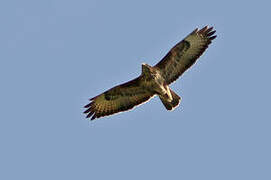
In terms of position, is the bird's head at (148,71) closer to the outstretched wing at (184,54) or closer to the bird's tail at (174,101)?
the outstretched wing at (184,54)

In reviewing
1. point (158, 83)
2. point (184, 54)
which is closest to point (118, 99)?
point (158, 83)

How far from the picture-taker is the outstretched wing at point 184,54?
57.6ft

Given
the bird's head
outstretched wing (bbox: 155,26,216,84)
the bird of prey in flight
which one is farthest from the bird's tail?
the bird's head

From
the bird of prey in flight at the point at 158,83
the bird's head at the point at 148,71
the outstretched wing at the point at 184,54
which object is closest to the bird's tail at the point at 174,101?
the bird of prey in flight at the point at 158,83

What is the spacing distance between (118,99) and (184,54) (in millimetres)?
2416

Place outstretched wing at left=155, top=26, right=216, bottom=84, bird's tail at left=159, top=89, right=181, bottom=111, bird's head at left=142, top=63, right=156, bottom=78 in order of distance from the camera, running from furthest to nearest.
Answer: outstretched wing at left=155, top=26, right=216, bottom=84
bird's tail at left=159, top=89, right=181, bottom=111
bird's head at left=142, top=63, right=156, bottom=78

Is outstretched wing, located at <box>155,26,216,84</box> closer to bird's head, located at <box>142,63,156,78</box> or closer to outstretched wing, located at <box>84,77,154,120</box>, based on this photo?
bird's head, located at <box>142,63,156,78</box>

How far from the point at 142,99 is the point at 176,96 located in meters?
1.16

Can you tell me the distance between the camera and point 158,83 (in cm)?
1711

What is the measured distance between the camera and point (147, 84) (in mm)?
17250

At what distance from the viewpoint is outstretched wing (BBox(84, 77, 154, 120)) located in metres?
17.8

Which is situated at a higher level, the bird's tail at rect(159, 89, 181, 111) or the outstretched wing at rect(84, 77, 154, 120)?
the outstretched wing at rect(84, 77, 154, 120)

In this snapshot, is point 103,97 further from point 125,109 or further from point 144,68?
point 144,68

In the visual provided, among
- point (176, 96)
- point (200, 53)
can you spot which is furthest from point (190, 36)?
point (176, 96)
